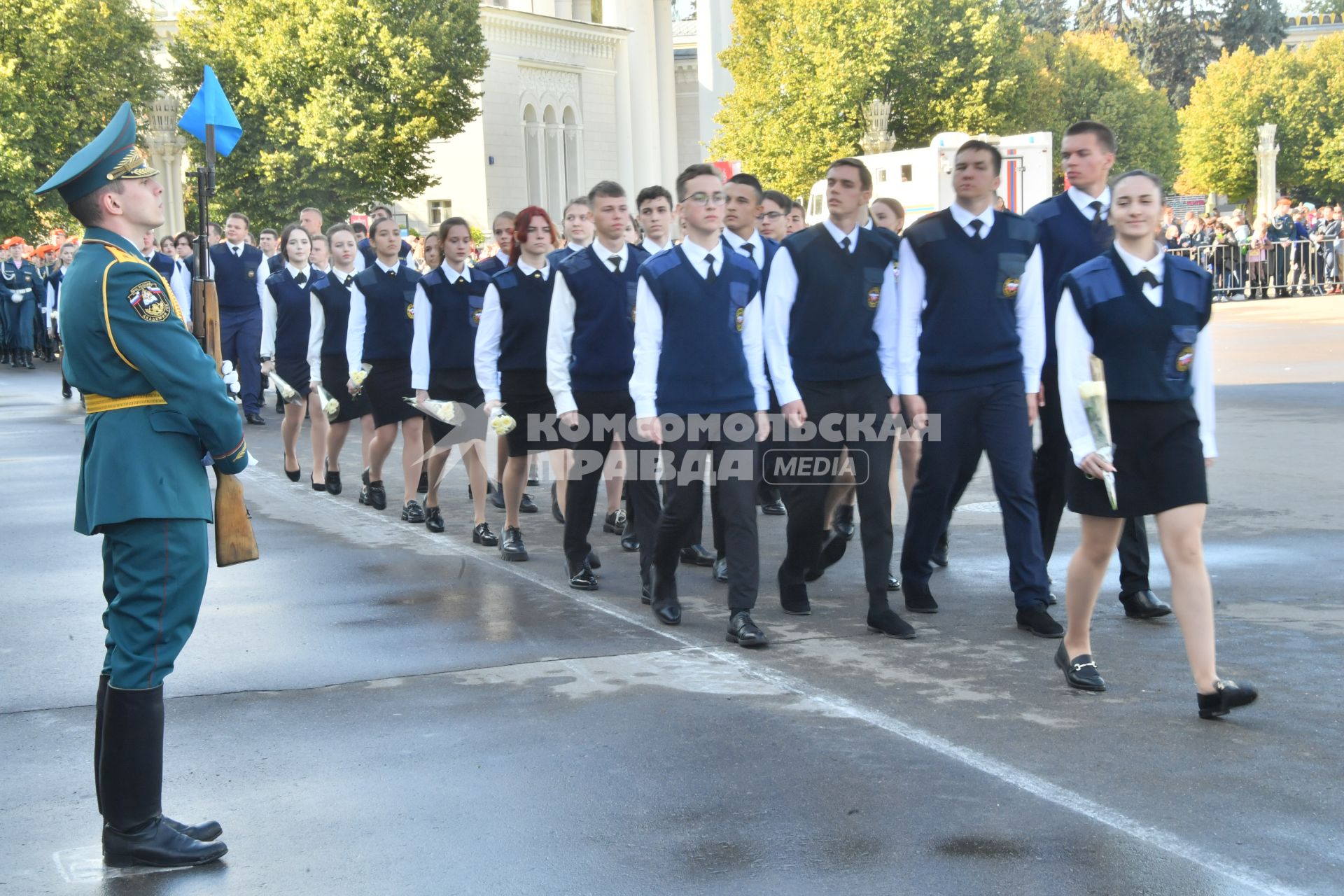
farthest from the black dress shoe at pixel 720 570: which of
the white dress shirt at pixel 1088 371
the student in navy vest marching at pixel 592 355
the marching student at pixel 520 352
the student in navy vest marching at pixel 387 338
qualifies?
the student in navy vest marching at pixel 387 338

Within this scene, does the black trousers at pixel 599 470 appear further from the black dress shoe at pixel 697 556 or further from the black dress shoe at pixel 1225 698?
the black dress shoe at pixel 1225 698

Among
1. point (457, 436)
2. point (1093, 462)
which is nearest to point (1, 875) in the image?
point (1093, 462)

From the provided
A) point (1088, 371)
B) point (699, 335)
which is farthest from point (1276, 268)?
point (1088, 371)

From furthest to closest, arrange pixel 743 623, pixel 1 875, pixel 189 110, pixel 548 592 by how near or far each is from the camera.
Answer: pixel 189 110
pixel 548 592
pixel 743 623
pixel 1 875

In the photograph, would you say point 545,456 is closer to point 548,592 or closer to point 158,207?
point 548,592

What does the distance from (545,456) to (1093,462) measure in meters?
8.10

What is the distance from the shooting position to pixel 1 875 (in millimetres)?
4262

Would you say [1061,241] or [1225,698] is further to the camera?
[1061,241]

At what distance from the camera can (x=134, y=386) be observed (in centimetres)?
436

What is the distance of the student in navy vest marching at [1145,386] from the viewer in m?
5.34

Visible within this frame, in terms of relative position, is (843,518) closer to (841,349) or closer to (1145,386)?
(841,349)

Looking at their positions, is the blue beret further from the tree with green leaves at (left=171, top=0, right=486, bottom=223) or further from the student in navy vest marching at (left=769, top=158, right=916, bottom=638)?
the tree with green leaves at (left=171, top=0, right=486, bottom=223)

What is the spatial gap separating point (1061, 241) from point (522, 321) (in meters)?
3.17

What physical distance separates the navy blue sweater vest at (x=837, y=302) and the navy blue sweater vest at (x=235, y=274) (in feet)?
35.2
